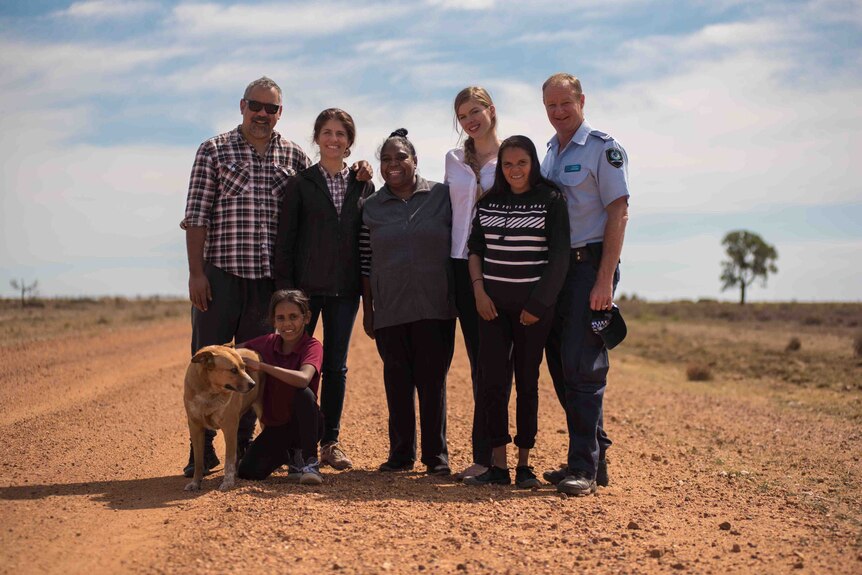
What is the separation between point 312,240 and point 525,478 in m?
2.34

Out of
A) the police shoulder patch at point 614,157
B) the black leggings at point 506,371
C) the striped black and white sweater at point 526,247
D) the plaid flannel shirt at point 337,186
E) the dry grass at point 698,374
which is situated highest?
the police shoulder patch at point 614,157

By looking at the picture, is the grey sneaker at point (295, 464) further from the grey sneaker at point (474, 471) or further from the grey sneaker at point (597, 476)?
the grey sneaker at point (597, 476)

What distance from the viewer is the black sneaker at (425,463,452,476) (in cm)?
670

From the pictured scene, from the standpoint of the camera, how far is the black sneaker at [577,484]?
6012mm

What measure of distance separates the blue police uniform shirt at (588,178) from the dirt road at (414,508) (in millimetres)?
1871

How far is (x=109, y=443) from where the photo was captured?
7.91 meters

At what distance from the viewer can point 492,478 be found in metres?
6.33

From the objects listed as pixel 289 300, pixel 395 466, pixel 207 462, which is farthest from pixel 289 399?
pixel 395 466

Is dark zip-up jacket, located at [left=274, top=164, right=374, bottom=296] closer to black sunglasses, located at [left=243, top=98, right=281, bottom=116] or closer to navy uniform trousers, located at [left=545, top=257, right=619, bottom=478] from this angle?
black sunglasses, located at [left=243, top=98, right=281, bottom=116]

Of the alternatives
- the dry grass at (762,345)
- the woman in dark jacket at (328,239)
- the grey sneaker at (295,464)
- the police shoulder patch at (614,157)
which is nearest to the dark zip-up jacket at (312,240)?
the woman in dark jacket at (328,239)

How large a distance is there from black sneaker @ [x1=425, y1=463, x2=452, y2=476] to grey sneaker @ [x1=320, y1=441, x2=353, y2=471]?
0.66 m

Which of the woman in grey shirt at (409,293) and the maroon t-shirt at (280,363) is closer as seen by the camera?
the maroon t-shirt at (280,363)

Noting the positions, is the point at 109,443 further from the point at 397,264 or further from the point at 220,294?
the point at 397,264

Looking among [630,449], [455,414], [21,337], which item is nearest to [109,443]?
[455,414]
